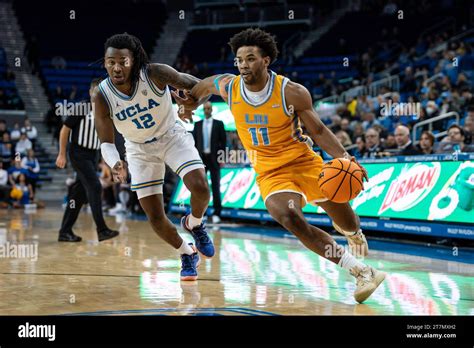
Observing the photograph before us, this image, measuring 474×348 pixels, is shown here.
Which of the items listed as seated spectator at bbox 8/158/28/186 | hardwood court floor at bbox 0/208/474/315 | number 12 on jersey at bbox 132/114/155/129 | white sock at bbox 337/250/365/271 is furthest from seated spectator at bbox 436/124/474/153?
seated spectator at bbox 8/158/28/186

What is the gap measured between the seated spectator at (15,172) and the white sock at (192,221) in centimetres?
1232

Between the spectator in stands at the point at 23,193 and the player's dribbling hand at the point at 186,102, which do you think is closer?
the player's dribbling hand at the point at 186,102

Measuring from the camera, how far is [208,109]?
11.7 metres

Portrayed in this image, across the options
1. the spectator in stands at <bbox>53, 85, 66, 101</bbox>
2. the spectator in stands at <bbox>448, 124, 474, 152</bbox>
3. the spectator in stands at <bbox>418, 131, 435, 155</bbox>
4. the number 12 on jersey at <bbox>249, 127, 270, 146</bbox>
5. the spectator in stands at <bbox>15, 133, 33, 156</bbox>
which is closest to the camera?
the number 12 on jersey at <bbox>249, 127, 270, 146</bbox>

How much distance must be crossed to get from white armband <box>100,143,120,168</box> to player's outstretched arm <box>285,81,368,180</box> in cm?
146

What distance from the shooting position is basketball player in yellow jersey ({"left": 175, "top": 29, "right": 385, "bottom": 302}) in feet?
15.6

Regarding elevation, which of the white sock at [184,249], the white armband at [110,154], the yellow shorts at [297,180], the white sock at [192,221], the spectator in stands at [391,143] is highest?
the spectator in stands at [391,143]

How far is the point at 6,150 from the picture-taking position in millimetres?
17766

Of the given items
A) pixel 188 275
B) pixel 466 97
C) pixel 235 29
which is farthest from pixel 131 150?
pixel 235 29

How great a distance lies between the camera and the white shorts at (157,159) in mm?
5680

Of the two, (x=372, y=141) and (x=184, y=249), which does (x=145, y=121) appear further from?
(x=372, y=141)

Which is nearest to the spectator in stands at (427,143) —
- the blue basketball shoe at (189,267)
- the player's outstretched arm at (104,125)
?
the blue basketball shoe at (189,267)

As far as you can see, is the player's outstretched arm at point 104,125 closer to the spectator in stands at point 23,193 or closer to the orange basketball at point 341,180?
the orange basketball at point 341,180

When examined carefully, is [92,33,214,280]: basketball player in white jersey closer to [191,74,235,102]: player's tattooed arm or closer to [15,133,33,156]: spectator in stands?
[191,74,235,102]: player's tattooed arm
